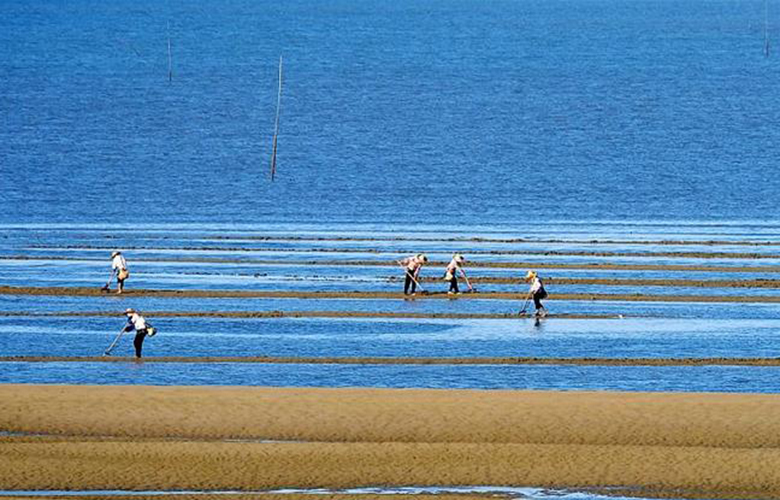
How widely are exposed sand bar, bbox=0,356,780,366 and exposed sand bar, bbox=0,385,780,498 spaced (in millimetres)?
4979

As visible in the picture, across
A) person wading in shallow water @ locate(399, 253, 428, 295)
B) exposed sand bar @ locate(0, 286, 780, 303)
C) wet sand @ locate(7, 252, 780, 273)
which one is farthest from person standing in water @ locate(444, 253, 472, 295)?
wet sand @ locate(7, 252, 780, 273)

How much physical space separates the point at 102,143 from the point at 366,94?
40.8m

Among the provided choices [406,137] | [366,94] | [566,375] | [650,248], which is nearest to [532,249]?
[650,248]

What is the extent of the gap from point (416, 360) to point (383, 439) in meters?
10.00

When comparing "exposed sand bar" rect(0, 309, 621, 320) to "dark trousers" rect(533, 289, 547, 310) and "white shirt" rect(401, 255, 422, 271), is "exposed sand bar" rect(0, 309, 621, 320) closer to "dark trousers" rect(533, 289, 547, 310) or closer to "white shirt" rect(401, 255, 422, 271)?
"dark trousers" rect(533, 289, 547, 310)

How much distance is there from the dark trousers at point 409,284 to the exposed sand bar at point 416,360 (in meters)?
11.9

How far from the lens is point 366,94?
16162 centimetres

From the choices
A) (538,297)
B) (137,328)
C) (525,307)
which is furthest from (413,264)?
(137,328)

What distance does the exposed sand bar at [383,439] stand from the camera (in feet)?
88.5

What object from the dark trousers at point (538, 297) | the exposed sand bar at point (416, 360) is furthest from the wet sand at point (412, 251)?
the exposed sand bar at point (416, 360)

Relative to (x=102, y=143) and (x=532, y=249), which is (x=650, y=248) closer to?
(x=532, y=249)

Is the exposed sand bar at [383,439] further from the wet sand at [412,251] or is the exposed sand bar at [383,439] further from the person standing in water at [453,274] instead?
the wet sand at [412,251]

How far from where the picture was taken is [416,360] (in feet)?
131

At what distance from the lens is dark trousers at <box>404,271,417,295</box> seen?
5203 centimetres
